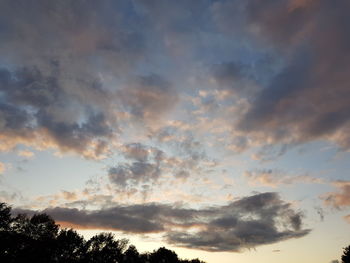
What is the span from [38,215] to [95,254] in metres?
35.5

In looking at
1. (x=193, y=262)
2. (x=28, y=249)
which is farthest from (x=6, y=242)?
(x=193, y=262)

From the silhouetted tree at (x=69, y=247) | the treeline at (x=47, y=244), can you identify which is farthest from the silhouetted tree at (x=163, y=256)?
the silhouetted tree at (x=69, y=247)

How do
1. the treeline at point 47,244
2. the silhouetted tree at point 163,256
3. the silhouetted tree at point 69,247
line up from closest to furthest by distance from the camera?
1. the treeline at point 47,244
2. the silhouetted tree at point 69,247
3. the silhouetted tree at point 163,256

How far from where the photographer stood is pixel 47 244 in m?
102

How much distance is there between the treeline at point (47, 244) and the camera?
3538 inches

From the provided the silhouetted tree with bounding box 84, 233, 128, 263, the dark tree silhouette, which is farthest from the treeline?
the dark tree silhouette

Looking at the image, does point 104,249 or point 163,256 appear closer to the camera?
point 104,249

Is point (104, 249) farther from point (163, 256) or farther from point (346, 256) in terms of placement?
point (346, 256)

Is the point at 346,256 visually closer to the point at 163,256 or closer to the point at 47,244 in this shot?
the point at 163,256

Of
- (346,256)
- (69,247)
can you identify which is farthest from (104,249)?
(346,256)

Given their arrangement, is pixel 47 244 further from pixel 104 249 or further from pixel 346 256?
pixel 346 256

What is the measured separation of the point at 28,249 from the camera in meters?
94.2

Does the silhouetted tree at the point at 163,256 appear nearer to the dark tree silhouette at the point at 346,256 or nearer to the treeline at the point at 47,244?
the treeline at the point at 47,244

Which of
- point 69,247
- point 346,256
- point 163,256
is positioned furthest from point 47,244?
point 346,256
